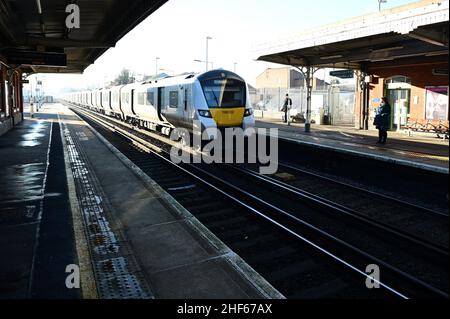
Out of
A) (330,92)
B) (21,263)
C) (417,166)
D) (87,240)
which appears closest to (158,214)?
(87,240)

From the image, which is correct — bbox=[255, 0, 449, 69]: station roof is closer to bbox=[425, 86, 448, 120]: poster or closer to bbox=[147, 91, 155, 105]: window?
bbox=[425, 86, 448, 120]: poster

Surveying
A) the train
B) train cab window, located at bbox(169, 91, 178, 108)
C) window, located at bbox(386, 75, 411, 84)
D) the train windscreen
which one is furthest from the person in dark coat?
train cab window, located at bbox(169, 91, 178, 108)

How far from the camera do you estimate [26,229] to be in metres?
6.41

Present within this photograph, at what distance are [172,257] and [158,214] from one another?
2.09 meters

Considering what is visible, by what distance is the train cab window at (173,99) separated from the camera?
15091 millimetres

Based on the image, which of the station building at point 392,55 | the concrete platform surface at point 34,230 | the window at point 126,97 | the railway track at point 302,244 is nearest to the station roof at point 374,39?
the station building at point 392,55

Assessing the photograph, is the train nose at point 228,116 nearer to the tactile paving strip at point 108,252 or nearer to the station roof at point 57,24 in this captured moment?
the station roof at point 57,24

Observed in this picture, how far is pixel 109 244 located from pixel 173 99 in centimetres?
1000

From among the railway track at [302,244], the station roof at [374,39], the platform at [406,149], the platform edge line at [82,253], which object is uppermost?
the station roof at [374,39]

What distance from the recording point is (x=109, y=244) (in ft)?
20.0

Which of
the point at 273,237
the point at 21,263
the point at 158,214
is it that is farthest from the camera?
the point at 158,214

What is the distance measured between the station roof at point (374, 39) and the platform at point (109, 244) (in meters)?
7.83
